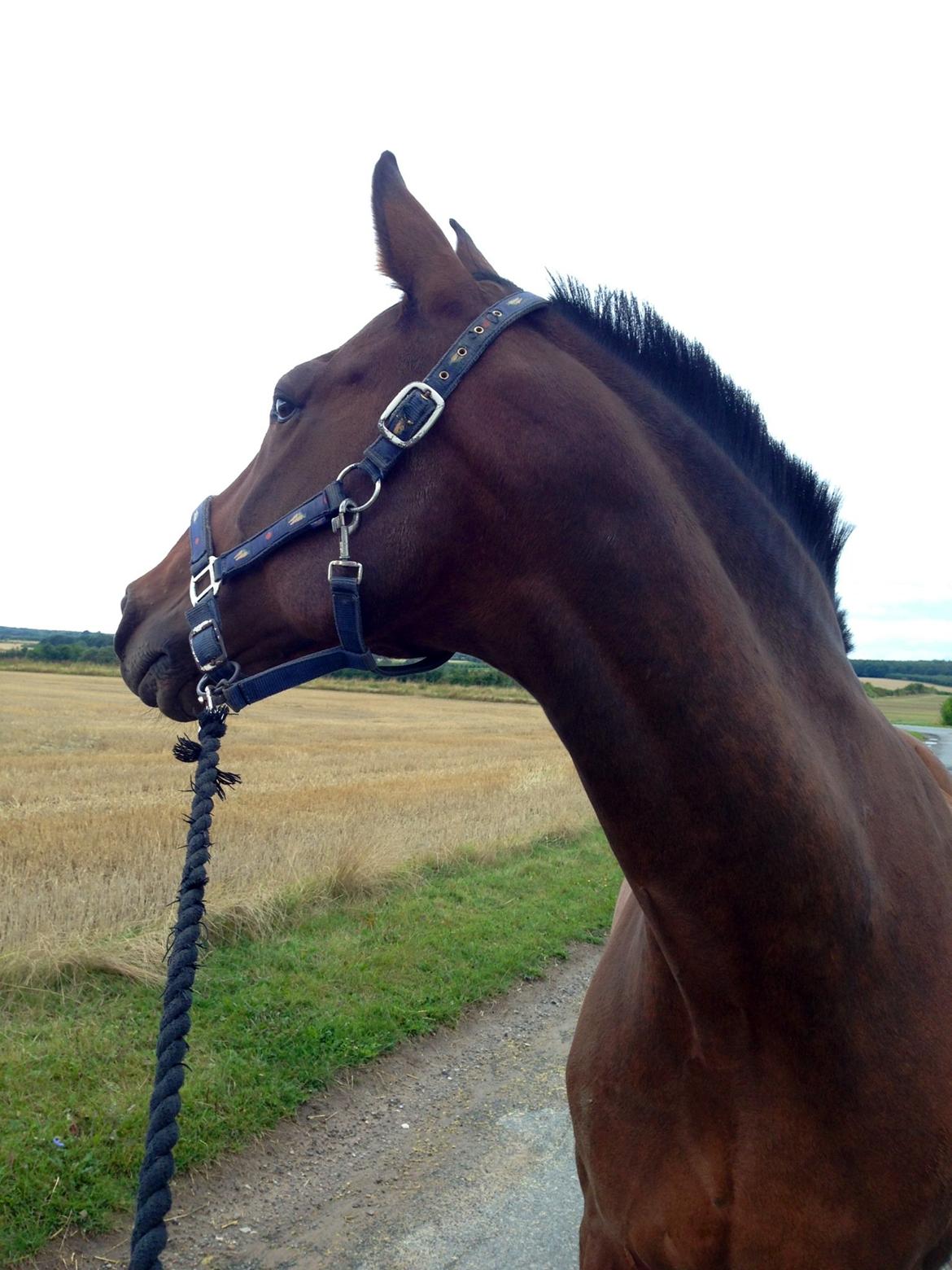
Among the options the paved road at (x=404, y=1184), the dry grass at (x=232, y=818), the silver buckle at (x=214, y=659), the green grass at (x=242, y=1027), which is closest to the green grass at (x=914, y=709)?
the dry grass at (x=232, y=818)

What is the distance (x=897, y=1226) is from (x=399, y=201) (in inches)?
102

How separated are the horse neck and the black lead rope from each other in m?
0.85

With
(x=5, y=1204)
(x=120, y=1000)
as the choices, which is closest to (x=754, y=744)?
(x=5, y=1204)

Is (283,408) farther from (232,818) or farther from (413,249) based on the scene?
(232,818)

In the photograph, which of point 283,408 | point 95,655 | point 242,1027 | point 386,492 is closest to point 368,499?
point 386,492

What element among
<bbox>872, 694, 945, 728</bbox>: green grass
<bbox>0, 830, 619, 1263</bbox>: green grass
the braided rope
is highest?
the braided rope

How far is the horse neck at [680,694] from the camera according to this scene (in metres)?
1.72

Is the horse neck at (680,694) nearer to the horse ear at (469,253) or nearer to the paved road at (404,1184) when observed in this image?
the horse ear at (469,253)

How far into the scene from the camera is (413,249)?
206 centimetres

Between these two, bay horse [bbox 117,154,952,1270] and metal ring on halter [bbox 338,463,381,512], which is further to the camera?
metal ring on halter [bbox 338,463,381,512]

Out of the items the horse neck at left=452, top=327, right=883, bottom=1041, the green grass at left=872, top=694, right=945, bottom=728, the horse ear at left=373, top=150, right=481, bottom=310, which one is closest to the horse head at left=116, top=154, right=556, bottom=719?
the horse ear at left=373, top=150, right=481, bottom=310

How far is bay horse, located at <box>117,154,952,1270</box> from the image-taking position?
1.75 metres

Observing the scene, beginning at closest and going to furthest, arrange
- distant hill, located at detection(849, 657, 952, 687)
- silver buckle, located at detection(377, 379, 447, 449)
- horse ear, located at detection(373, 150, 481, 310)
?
silver buckle, located at detection(377, 379, 447, 449)
horse ear, located at detection(373, 150, 481, 310)
distant hill, located at detection(849, 657, 952, 687)

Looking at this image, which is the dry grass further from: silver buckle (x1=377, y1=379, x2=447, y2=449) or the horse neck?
the horse neck
